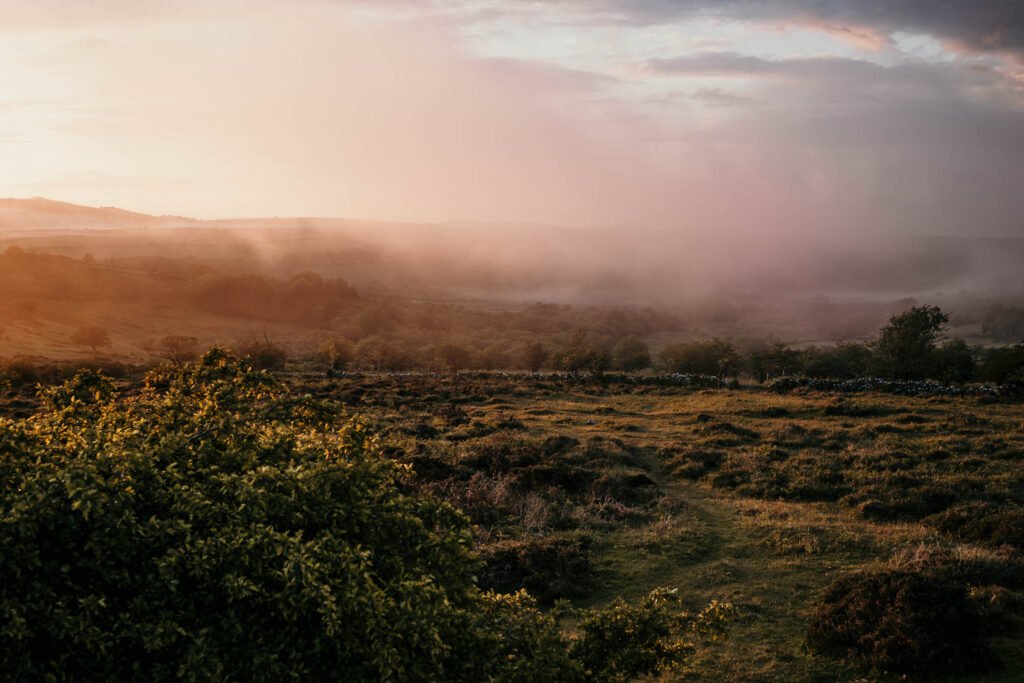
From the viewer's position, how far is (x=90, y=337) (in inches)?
3797

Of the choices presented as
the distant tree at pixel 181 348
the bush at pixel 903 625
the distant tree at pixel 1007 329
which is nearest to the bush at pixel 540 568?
the bush at pixel 903 625

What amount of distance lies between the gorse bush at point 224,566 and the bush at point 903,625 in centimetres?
651

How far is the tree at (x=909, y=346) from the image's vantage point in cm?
5941

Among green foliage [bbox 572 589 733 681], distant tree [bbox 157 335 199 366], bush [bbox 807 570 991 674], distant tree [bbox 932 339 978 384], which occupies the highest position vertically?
distant tree [bbox 932 339 978 384]

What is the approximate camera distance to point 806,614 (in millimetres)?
14992

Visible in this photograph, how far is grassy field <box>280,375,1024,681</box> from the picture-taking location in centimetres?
1560

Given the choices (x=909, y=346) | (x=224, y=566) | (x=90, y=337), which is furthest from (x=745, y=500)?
(x=90, y=337)

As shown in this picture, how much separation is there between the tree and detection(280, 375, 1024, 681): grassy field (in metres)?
18.8

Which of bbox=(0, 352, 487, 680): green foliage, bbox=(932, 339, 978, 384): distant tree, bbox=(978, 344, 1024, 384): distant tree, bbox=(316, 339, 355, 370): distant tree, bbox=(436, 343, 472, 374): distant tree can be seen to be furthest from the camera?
bbox=(436, 343, 472, 374): distant tree

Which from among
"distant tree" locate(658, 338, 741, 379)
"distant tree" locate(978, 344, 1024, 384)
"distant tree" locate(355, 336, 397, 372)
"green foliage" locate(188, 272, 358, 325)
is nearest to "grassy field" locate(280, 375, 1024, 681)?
"distant tree" locate(978, 344, 1024, 384)

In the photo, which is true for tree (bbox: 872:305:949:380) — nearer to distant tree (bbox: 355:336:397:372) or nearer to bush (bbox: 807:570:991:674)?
distant tree (bbox: 355:336:397:372)

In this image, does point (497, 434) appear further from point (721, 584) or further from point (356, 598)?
point (356, 598)

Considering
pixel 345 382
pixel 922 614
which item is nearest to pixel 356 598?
pixel 922 614

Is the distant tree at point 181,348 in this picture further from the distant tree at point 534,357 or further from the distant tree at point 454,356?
the distant tree at point 534,357
